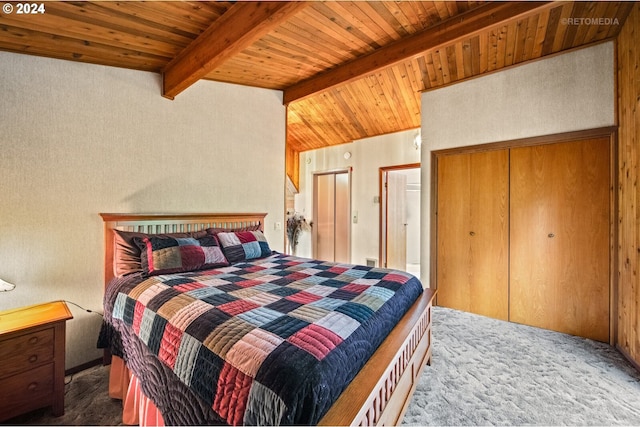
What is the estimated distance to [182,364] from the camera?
127 cm

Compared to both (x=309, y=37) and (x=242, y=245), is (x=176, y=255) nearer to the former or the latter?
(x=242, y=245)

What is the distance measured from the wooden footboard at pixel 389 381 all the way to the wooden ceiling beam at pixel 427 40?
2213 millimetres

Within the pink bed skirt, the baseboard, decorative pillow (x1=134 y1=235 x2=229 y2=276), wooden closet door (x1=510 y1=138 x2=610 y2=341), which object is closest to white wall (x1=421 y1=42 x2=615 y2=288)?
wooden closet door (x1=510 y1=138 x2=610 y2=341)

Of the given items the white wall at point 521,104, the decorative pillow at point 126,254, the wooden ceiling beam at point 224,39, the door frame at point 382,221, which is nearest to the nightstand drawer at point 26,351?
the decorative pillow at point 126,254

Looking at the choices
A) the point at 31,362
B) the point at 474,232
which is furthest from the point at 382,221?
the point at 31,362

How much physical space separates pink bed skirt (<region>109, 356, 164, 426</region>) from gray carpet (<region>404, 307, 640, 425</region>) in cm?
144

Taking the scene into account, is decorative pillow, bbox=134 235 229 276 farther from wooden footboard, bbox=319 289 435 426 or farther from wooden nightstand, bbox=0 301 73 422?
Answer: wooden footboard, bbox=319 289 435 426

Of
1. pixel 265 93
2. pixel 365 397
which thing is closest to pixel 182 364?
pixel 365 397

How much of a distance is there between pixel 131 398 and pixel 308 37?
3.12 metres

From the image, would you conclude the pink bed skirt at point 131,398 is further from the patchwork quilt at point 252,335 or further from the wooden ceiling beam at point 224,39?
the wooden ceiling beam at point 224,39

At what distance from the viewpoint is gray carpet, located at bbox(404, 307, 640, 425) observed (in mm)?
1693

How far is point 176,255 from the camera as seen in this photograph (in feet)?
7.26

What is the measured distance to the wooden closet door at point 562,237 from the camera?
264 cm

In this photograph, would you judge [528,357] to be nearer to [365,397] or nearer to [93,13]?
[365,397]
